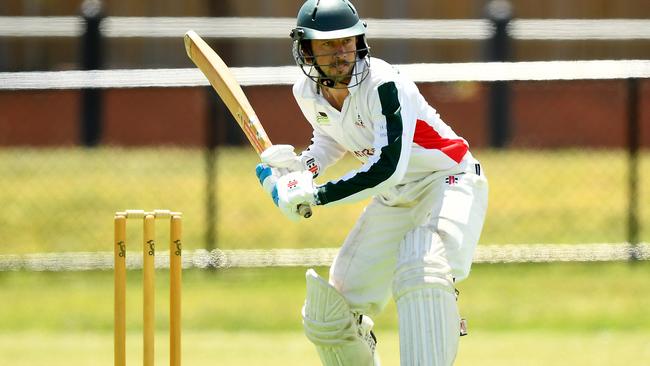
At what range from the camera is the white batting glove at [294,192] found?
4.23 metres

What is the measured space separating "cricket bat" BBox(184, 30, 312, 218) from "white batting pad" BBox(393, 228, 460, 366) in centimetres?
69

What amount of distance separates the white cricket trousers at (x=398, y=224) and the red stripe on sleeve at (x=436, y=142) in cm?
4

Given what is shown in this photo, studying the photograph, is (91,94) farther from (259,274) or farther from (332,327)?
(332,327)

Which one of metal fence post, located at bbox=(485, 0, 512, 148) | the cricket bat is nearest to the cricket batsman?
the cricket bat

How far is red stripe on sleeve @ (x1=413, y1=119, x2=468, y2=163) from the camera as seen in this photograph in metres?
4.45

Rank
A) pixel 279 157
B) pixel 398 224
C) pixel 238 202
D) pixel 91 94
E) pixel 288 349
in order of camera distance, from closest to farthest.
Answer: pixel 279 157 → pixel 398 224 → pixel 288 349 → pixel 238 202 → pixel 91 94

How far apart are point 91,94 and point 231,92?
23.6 ft

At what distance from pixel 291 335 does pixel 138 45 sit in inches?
283

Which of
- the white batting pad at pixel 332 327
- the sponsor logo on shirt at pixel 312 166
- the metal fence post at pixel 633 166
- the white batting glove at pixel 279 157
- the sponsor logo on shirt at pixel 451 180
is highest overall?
the white batting glove at pixel 279 157

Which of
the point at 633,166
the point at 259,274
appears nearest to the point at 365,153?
the point at 259,274

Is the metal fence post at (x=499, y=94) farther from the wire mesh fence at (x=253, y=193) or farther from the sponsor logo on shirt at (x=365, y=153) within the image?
the sponsor logo on shirt at (x=365, y=153)

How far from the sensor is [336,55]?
423 cm

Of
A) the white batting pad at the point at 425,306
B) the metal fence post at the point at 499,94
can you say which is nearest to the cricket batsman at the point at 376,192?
the white batting pad at the point at 425,306

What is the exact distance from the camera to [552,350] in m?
6.31
